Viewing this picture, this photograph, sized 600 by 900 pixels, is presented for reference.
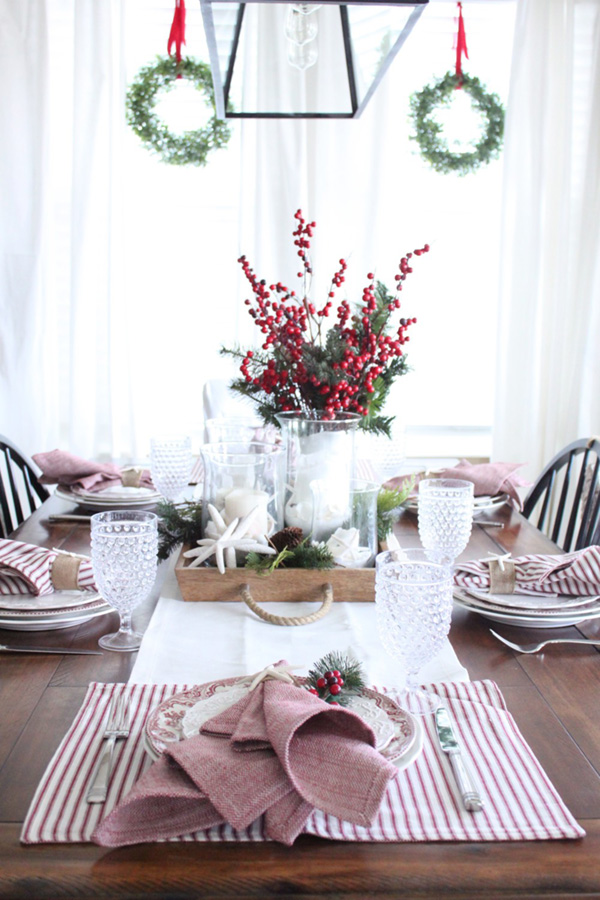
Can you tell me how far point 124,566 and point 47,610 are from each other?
0.56 ft

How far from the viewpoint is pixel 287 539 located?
1.30 m

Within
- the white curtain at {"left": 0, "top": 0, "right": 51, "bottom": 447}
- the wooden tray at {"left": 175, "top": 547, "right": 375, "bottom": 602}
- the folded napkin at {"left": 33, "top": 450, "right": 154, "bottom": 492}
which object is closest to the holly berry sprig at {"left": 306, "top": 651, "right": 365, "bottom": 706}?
the wooden tray at {"left": 175, "top": 547, "right": 375, "bottom": 602}

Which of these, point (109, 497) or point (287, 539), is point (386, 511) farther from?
point (109, 497)

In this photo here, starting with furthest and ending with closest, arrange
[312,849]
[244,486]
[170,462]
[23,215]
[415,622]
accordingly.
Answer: [23,215] → [170,462] → [244,486] → [415,622] → [312,849]

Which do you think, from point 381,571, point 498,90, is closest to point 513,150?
point 498,90

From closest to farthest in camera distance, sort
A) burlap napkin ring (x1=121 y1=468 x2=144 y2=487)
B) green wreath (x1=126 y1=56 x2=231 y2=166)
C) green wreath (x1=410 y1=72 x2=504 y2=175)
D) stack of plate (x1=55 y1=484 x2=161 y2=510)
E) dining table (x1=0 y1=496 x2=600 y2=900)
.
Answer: dining table (x1=0 y1=496 x2=600 y2=900), stack of plate (x1=55 y1=484 x2=161 y2=510), burlap napkin ring (x1=121 y1=468 x2=144 y2=487), green wreath (x1=126 y1=56 x2=231 y2=166), green wreath (x1=410 y1=72 x2=504 y2=175)

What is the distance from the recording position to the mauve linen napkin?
703 mm

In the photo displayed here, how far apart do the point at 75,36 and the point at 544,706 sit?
3.20m

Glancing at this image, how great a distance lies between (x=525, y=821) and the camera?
29.3 inches

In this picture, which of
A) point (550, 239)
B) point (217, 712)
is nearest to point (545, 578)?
point (217, 712)

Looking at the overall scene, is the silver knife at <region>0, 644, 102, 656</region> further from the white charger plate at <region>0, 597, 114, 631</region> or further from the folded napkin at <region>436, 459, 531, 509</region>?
the folded napkin at <region>436, 459, 531, 509</region>

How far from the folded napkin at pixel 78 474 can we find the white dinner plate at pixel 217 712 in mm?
1090

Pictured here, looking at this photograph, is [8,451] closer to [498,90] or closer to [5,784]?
[5,784]

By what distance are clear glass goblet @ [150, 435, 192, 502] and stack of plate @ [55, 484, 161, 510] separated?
0.48 ft
